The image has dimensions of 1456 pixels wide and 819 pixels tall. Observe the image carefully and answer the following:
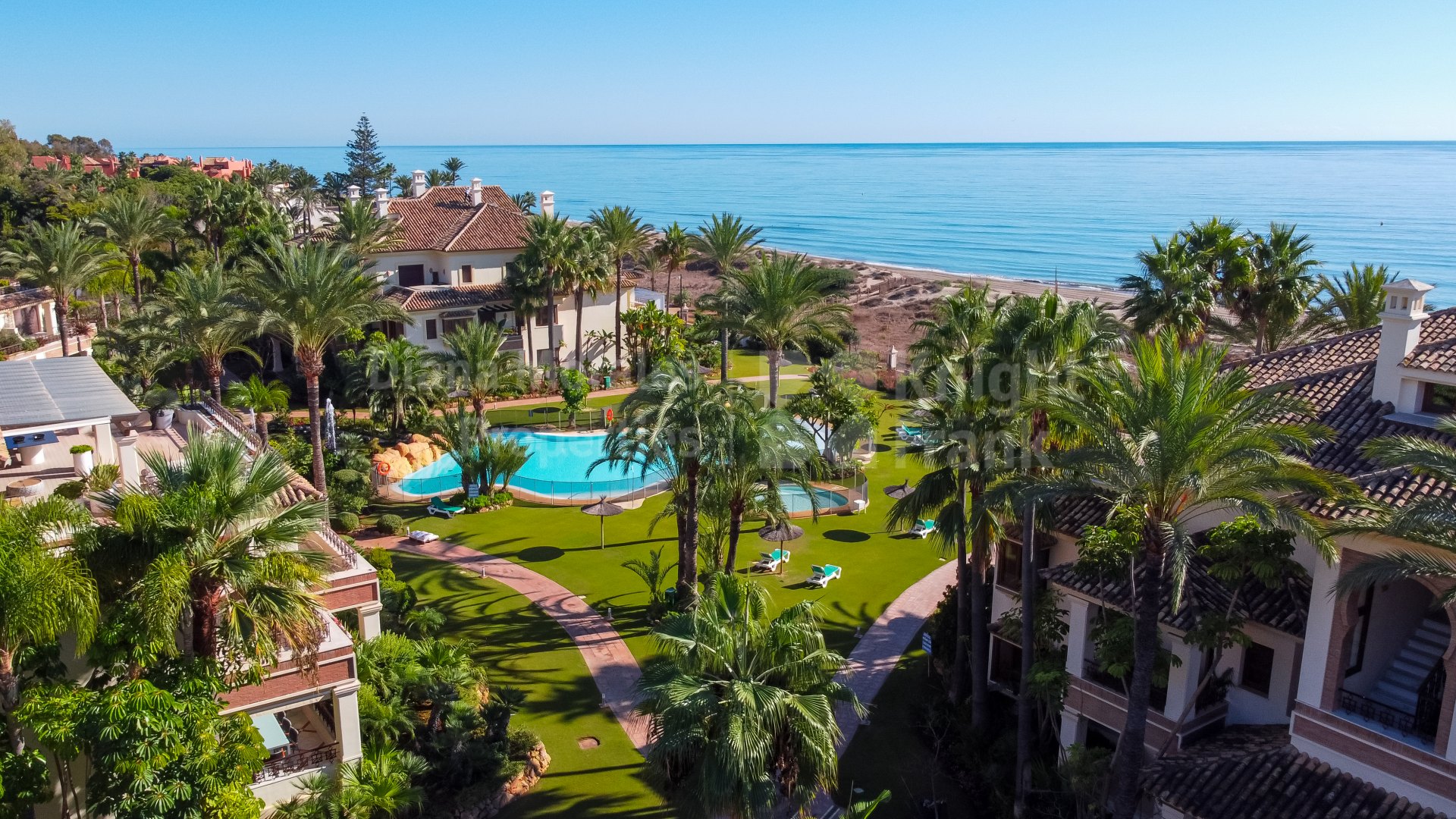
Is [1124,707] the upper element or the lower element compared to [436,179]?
lower

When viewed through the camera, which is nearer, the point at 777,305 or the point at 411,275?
the point at 777,305

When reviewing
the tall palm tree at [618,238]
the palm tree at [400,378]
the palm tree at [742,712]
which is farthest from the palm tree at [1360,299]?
the palm tree at [400,378]

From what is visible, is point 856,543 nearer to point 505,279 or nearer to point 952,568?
point 952,568

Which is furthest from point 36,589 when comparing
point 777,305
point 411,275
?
point 411,275

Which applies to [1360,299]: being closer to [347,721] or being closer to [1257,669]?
[1257,669]

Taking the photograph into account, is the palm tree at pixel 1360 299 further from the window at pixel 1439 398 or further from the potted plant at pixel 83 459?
the potted plant at pixel 83 459

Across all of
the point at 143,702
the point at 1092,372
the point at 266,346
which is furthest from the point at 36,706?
the point at 266,346

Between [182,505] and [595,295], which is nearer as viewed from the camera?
[182,505]
